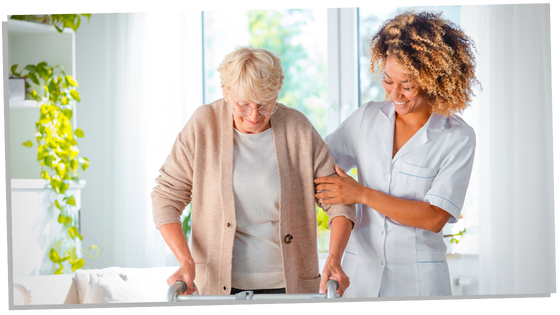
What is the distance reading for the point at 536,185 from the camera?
5.57ft

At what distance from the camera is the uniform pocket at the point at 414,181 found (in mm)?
1552

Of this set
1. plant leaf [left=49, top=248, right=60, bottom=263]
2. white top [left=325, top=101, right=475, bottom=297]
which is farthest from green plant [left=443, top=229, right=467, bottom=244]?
plant leaf [left=49, top=248, right=60, bottom=263]

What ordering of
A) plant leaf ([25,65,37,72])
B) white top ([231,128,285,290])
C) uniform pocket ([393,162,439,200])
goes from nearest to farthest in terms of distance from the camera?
white top ([231,128,285,290]) < uniform pocket ([393,162,439,200]) < plant leaf ([25,65,37,72])

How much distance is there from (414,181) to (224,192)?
0.66m

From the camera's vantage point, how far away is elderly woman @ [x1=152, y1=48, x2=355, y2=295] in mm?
1426

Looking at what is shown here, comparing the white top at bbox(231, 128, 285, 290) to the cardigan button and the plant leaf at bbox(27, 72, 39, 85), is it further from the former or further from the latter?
the plant leaf at bbox(27, 72, 39, 85)

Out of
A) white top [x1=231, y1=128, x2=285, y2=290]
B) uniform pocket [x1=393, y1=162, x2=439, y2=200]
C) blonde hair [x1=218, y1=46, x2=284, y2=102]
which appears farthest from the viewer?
uniform pocket [x1=393, y1=162, x2=439, y2=200]

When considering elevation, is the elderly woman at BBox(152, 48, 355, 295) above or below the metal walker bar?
above

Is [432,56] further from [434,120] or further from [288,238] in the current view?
[288,238]

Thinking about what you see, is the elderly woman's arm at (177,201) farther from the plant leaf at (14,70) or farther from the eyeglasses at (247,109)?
the plant leaf at (14,70)

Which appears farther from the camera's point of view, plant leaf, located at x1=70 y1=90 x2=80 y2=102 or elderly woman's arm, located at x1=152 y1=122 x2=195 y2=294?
plant leaf, located at x1=70 y1=90 x2=80 y2=102

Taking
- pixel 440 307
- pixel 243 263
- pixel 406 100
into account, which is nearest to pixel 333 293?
pixel 243 263

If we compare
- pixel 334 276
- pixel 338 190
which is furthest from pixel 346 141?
pixel 334 276

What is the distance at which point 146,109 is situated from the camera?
5.76 feet
